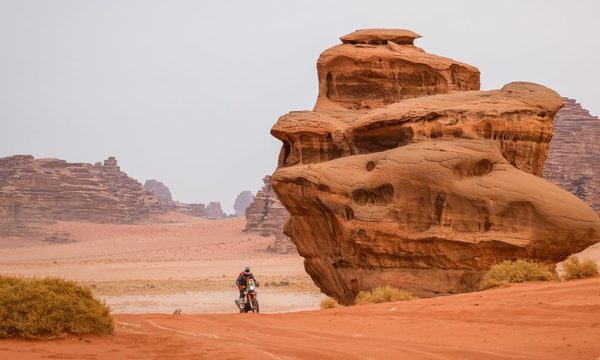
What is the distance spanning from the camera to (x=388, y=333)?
13141mm

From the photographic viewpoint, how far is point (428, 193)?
21484mm

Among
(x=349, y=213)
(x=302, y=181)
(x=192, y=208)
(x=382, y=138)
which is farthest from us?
(x=192, y=208)

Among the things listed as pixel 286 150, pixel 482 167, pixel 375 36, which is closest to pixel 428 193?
pixel 482 167

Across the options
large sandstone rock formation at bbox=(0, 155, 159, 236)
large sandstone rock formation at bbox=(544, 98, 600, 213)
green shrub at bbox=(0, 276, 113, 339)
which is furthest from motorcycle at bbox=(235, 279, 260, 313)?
large sandstone rock formation at bbox=(0, 155, 159, 236)

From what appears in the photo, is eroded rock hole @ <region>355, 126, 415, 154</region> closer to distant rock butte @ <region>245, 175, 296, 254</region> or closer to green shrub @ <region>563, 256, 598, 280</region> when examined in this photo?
green shrub @ <region>563, 256, 598, 280</region>

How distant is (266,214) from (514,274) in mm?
68483

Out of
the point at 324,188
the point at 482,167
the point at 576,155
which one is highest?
the point at 576,155

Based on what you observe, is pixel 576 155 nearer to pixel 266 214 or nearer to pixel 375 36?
pixel 266 214

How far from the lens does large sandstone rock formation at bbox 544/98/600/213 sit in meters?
70.1

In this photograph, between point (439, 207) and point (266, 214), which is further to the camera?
point (266, 214)

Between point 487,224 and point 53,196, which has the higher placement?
point 53,196

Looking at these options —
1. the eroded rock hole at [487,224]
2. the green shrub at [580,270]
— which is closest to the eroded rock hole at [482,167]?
the eroded rock hole at [487,224]

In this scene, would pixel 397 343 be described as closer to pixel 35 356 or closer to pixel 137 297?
pixel 35 356

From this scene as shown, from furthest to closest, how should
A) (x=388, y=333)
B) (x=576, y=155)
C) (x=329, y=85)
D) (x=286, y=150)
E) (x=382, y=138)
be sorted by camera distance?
(x=576, y=155), (x=329, y=85), (x=286, y=150), (x=382, y=138), (x=388, y=333)
